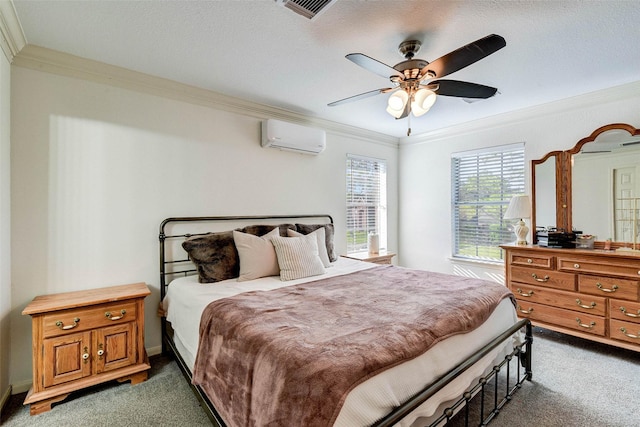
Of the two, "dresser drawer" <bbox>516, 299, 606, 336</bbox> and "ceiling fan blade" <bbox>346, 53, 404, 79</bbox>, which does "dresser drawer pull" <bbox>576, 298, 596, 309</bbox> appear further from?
"ceiling fan blade" <bbox>346, 53, 404, 79</bbox>

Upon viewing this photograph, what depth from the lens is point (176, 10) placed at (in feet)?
5.87

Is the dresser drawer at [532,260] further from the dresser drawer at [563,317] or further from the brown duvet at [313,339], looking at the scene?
the brown duvet at [313,339]

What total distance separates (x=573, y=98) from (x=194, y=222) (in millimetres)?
4140

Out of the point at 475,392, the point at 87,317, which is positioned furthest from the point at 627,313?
the point at 87,317

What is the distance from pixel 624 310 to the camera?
2561 millimetres

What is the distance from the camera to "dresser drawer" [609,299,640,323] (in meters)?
2.51

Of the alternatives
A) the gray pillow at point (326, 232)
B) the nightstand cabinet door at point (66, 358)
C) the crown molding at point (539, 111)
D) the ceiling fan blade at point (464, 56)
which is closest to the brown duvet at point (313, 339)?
the nightstand cabinet door at point (66, 358)

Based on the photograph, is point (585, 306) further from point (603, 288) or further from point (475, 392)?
point (475, 392)

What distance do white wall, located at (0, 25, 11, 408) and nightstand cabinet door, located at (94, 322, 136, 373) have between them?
55 centimetres

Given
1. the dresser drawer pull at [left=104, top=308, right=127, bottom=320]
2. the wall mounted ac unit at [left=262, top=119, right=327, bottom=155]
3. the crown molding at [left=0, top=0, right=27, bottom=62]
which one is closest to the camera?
the crown molding at [left=0, top=0, right=27, bottom=62]

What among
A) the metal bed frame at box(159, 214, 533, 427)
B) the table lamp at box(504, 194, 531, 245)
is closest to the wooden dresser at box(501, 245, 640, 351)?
the table lamp at box(504, 194, 531, 245)

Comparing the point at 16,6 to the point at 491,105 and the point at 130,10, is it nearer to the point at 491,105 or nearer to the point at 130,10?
the point at 130,10

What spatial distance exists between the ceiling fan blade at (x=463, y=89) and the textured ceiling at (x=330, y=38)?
0.33 meters

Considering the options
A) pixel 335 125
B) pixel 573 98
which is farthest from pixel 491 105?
pixel 335 125
